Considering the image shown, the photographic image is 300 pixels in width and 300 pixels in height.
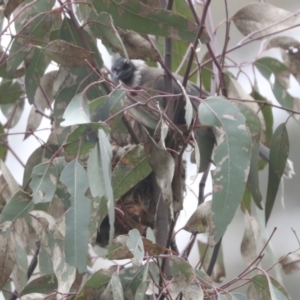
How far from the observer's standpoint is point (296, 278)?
10.3ft

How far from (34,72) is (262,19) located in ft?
1.62

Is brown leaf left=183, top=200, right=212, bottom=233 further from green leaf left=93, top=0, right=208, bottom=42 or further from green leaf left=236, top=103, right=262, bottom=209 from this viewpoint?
green leaf left=93, top=0, right=208, bottom=42

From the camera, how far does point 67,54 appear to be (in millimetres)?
1114

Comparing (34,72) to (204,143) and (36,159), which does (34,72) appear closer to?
(36,159)

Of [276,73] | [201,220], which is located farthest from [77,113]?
[276,73]

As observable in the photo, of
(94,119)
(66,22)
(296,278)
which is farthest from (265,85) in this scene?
(94,119)

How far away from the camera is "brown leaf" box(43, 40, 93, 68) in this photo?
110 centimetres

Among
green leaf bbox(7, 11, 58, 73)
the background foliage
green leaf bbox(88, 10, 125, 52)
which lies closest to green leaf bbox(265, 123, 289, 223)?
the background foliage

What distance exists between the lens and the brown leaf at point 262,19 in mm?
1335

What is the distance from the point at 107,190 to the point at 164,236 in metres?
0.30

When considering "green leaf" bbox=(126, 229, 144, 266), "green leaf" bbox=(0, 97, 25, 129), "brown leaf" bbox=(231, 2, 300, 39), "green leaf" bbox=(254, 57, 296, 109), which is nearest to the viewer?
"green leaf" bbox=(126, 229, 144, 266)

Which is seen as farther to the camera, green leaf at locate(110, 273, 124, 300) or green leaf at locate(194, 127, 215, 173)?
green leaf at locate(194, 127, 215, 173)

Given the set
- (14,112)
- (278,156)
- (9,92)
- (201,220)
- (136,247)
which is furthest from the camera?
(14,112)

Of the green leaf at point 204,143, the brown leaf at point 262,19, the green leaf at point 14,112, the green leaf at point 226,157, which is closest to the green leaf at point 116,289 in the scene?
the green leaf at point 226,157
